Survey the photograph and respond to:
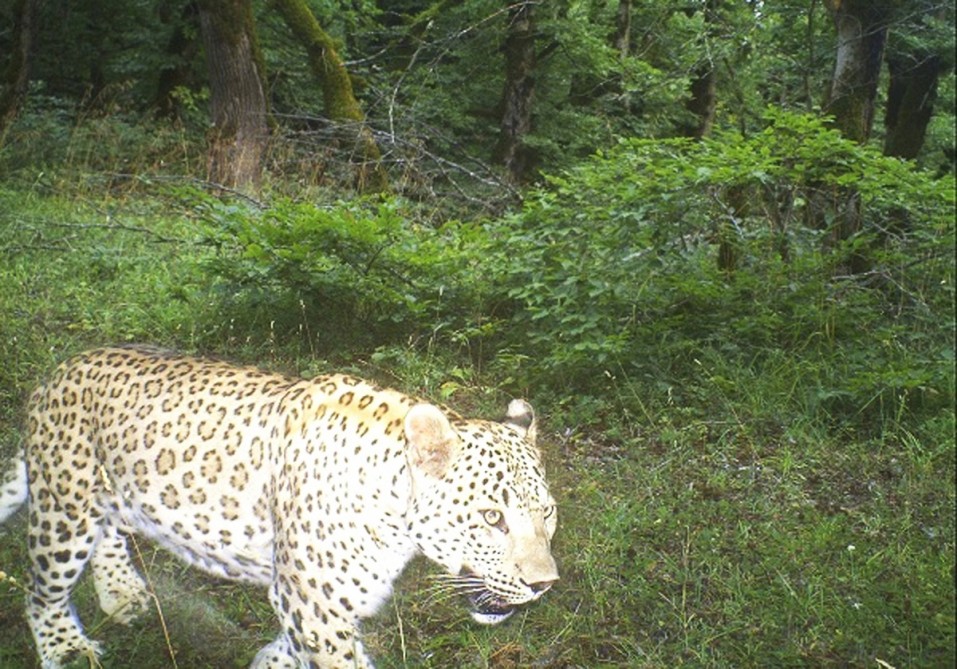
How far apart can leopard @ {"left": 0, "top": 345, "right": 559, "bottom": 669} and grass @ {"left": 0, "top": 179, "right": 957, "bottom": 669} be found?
0.10 meters

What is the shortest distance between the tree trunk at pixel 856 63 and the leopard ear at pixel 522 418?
3.98ft

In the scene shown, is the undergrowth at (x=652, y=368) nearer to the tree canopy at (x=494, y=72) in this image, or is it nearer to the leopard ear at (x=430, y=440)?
the tree canopy at (x=494, y=72)

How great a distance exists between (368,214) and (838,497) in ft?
6.08

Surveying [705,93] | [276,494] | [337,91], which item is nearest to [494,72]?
[337,91]

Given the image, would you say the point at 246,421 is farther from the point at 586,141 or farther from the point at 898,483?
the point at 898,483

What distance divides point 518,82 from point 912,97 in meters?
1.50

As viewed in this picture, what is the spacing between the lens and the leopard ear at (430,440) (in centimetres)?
275

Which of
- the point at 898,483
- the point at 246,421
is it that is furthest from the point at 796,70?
the point at 246,421

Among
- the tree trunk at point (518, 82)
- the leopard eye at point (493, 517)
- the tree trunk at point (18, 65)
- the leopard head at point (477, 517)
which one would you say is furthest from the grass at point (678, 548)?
the tree trunk at point (18, 65)

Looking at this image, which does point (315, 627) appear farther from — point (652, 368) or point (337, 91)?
point (337, 91)

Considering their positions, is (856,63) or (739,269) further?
(739,269)

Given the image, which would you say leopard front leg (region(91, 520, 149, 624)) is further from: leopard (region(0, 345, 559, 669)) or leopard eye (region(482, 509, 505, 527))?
leopard eye (region(482, 509, 505, 527))

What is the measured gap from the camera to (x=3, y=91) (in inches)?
183

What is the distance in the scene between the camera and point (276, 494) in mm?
2992
